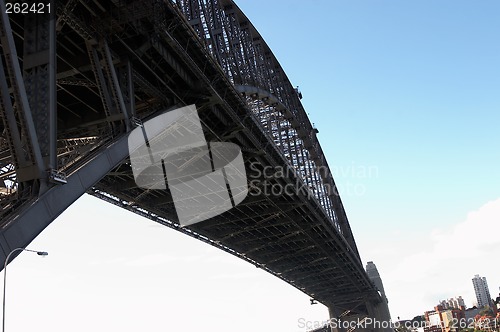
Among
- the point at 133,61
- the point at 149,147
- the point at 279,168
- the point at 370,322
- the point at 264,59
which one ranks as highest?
the point at 264,59

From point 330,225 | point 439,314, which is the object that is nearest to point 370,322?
point 330,225

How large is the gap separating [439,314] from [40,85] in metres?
196

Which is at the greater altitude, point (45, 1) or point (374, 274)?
point (45, 1)

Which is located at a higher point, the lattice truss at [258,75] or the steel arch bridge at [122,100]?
the lattice truss at [258,75]

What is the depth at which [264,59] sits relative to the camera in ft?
146

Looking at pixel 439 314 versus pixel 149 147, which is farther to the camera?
pixel 439 314

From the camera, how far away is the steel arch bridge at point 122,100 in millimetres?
11656

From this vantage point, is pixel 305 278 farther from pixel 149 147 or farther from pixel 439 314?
pixel 439 314

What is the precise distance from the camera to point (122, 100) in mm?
16328

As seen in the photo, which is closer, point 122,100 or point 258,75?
point 122,100

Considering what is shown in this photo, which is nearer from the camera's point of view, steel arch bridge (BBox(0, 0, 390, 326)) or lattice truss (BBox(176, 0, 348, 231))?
steel arch bridge (BBox(0, 0, 390, 326))

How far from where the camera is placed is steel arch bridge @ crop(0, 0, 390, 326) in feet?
38.2

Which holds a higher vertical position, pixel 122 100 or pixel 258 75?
pixel 258 75

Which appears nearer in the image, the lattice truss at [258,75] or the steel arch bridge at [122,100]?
the steel arch bridge at [122,100]
